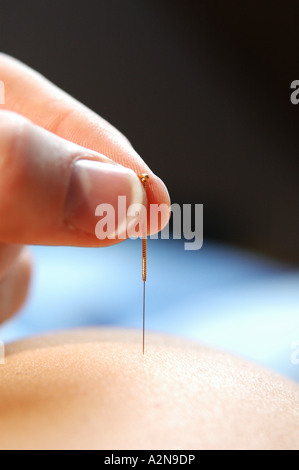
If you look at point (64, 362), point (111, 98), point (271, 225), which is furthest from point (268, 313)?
point (111, 98)

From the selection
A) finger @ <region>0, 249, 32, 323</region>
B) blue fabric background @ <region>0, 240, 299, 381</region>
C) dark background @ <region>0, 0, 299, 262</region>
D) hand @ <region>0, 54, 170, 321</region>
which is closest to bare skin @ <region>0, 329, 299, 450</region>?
hand @ <region>0, 54, 170, 321</region>

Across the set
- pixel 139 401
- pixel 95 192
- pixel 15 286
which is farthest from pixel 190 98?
pixel 139 401

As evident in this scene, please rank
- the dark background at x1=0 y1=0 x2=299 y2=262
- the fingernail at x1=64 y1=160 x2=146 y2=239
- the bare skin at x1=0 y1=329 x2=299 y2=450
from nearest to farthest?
the bare skin at x1=0 y1=329 x2=299 y2=450
the fingernail at x1=64 y1=160 x2=146 y2=239
the dark background at x1=0 y1=0 x2=299 y2=262

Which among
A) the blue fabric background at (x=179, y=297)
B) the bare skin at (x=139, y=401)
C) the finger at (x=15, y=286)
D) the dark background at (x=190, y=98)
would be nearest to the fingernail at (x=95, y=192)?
the bare skin at (x=139, y=401)

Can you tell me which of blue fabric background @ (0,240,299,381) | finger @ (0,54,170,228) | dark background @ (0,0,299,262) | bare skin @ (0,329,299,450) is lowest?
bare skin @ (0,329,299,450)

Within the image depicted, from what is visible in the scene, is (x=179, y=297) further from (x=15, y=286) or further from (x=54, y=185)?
(x=54, y=185)

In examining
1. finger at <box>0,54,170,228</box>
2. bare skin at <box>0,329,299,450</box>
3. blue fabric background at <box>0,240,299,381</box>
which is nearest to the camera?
bare skin at <box>0,329,299,450</box>

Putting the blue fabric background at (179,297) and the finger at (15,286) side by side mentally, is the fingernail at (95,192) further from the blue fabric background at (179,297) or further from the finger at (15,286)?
the finger at (15,286)

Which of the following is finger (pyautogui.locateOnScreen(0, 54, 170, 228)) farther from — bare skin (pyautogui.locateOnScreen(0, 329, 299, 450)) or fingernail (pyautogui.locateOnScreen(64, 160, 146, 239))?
bare skin (pyautogui.locateOnScreen(0, 329, 299, 450))
